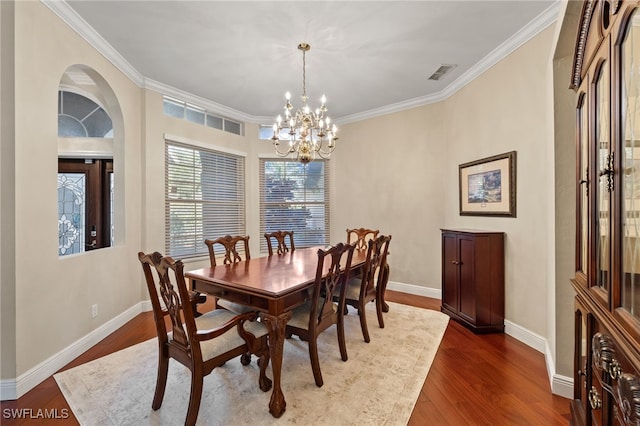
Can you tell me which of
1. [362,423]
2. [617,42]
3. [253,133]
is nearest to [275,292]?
[362,423]

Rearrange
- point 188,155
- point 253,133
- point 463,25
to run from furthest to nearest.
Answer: point 253,133 < point 188,155 < point 463,25

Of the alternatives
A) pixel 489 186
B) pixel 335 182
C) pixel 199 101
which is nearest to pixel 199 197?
pixel 199 101

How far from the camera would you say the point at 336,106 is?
4684 mm

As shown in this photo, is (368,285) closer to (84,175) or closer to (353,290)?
(353,290)

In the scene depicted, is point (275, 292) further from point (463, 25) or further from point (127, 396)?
point (463, 25)

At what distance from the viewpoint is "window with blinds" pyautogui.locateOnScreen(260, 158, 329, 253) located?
537 centimetres

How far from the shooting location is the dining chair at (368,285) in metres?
2.83

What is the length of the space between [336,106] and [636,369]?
14.7 feet

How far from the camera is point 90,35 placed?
2748 millimetres

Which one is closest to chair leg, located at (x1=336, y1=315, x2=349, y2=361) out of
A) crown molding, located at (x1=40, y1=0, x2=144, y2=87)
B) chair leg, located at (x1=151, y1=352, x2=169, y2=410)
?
chair leg, located at (x1=151, y1=352, x2=169, y2=410)

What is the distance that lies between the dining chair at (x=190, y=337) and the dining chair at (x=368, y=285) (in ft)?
3.55

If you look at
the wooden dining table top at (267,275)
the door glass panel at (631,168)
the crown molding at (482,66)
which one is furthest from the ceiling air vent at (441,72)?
the door glass panel at (631,168)

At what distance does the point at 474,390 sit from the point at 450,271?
1.55 metres

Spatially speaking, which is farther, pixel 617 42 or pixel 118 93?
pixel 118 93
